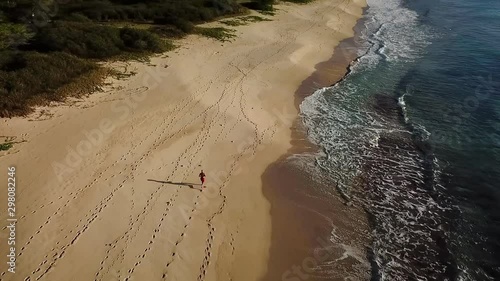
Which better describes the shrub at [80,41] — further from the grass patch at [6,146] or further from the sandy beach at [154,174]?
the grass patch at [6,146]

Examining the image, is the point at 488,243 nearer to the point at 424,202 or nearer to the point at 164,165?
the point at 424,202

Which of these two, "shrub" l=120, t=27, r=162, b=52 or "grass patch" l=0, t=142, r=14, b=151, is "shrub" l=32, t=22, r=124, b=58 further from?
"grass patch" l=0, t=142, r=14, b=151

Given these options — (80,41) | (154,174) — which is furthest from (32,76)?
(154,174)

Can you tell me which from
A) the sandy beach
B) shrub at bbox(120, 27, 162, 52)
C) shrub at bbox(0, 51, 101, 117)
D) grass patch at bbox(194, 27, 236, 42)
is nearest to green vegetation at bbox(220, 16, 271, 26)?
grass patch at bbox(194, 27, 236, 42)

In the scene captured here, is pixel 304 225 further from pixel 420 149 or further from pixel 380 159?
pixel 420 149

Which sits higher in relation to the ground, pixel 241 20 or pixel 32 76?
pixel 241 20

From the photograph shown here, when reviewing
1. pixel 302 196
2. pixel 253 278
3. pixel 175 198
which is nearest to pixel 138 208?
pixel 175 198
